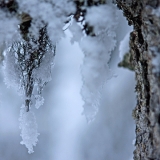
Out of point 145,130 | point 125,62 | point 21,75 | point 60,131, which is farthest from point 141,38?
point 60,131

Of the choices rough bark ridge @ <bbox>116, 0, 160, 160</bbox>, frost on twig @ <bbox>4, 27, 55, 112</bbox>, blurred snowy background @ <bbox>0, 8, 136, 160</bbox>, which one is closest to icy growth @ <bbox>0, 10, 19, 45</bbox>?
frost on twig @ <bbox>4, 27, 55, 112</bbox>

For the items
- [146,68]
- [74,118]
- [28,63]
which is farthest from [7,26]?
[74,118]

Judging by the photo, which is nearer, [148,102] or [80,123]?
[148,102]

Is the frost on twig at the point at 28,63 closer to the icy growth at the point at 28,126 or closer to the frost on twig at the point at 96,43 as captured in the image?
the icy growth at the point at 28,126

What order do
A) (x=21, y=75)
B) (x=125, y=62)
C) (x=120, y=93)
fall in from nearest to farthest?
(x=125, y=62)
(x=21, y=75)
(x=120, y=93)

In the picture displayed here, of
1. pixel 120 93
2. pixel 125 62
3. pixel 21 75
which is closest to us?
pixel 125 62

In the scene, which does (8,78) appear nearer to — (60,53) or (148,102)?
(148,102)

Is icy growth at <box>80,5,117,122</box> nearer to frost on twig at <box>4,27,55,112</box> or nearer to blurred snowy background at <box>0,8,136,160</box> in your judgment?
frost on twig at <box>4,27,55,112</box>
